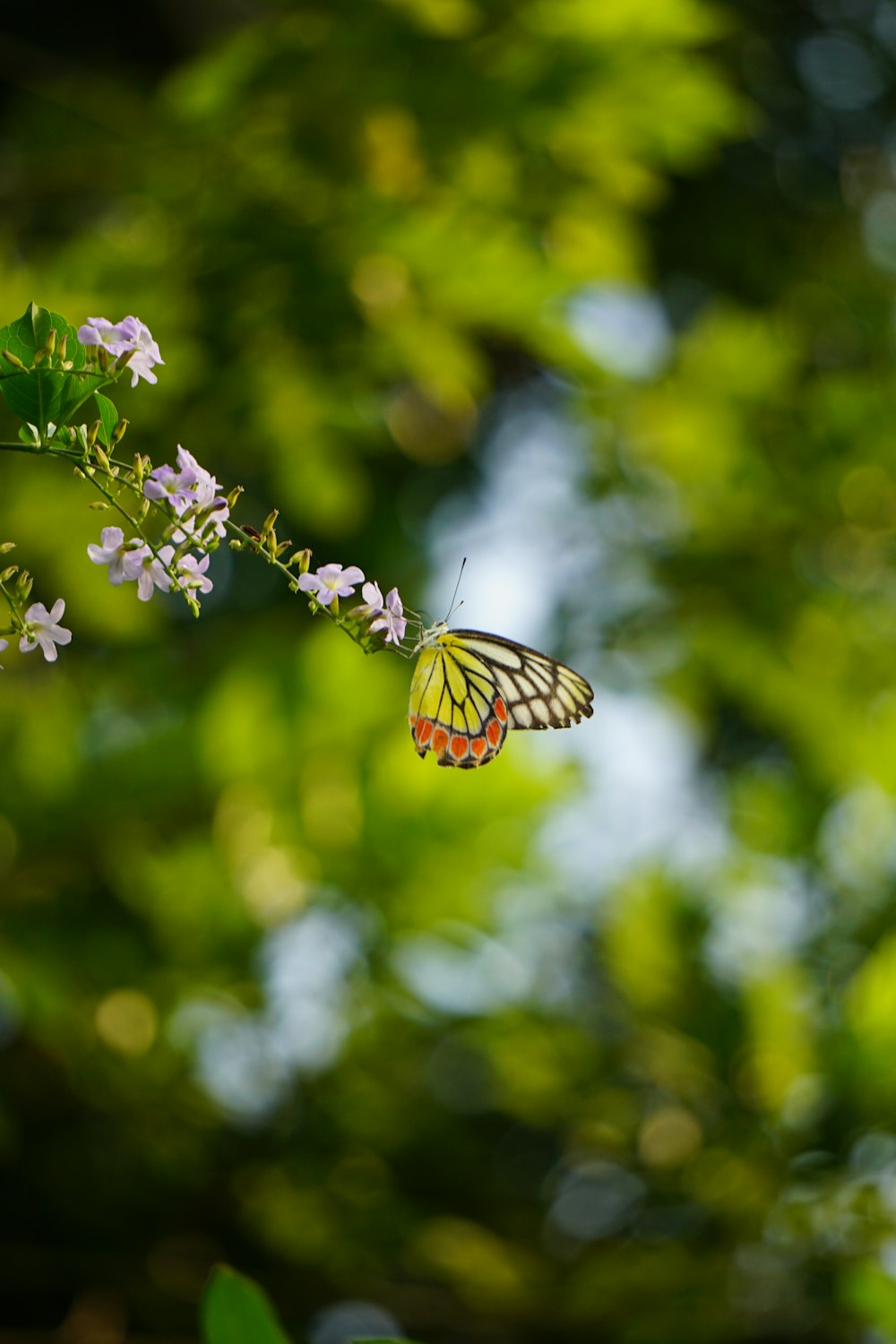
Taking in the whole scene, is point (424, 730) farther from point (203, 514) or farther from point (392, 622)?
point (203, 514)

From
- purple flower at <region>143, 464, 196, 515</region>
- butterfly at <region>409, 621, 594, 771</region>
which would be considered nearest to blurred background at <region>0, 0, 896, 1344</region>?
butterfly at <region>409, 621, 594, 771</region>

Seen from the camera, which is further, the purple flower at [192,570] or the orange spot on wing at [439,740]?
the orange spot on wing at [439,740]

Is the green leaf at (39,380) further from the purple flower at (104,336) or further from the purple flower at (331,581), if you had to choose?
the purple flower at (331,581)

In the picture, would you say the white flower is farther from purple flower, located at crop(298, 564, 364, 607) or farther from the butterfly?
the butterfly

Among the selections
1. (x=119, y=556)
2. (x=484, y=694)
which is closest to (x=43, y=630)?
(x=119, y=556)

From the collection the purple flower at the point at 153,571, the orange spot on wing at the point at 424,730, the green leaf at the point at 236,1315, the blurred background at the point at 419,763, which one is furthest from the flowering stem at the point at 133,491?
the blurred background at the point at 419,763

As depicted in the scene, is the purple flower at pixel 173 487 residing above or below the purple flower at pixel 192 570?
above
